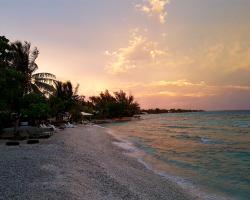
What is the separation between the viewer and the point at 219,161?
17688 millimetres

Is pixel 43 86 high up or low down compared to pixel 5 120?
up

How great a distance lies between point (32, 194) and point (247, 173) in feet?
36.8

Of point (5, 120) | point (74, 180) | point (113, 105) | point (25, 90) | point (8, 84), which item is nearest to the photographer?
point (74, 180)

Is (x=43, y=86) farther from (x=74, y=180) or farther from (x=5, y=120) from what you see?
(x=74, y=180)

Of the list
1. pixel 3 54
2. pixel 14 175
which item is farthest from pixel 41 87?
pixel 14 175

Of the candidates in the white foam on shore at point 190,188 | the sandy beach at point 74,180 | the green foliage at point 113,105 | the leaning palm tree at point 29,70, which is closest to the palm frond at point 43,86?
the leaning palm tree at point 29,70

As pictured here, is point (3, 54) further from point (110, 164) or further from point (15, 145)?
point (110, 164)

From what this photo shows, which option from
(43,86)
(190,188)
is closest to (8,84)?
(43,86)

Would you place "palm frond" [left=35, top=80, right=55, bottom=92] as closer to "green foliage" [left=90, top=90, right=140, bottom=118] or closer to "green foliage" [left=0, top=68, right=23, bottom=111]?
"green foliage" [left=0, top=68, right=23, bottom=111]

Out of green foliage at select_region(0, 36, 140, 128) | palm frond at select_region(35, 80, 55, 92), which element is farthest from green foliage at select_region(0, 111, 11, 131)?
palm frond at select_region(35, 80, 55, 92)

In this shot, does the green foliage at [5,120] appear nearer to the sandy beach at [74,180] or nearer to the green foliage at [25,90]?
the green foliage at [25,90]

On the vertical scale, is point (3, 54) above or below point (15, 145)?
above

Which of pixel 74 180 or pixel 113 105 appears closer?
pixel 74 180

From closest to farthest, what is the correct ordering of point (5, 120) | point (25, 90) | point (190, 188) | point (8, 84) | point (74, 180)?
point (74, 180), point (190, 188), point (8, 84), point (5, 120), point (25, 90)
